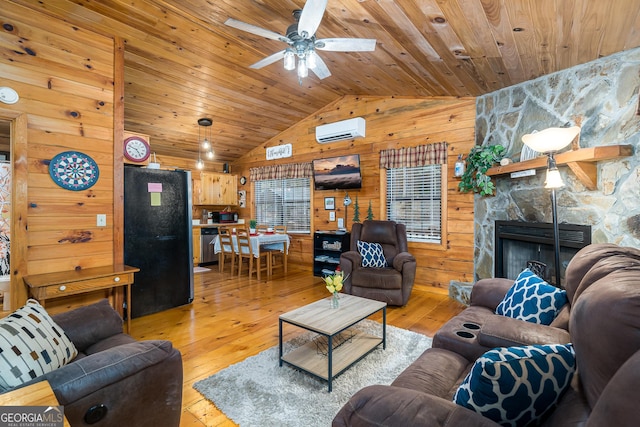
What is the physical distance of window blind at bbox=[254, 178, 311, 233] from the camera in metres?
6.18

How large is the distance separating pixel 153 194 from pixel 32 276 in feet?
4.42

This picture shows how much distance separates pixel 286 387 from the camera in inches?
80.6

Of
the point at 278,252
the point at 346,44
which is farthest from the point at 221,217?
the point at 346,44

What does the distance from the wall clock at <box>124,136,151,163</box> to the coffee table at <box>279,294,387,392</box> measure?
2657 millimetres

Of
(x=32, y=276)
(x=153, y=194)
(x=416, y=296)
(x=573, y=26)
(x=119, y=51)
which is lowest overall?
(x=416, y=296)

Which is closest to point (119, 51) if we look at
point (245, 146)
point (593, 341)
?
point (245, 146)

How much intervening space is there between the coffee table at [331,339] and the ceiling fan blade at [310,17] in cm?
217

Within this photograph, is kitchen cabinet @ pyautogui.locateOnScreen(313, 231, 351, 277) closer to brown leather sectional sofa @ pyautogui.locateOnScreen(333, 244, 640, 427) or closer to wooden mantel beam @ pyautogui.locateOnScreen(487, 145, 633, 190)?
wooden mantel beam @ pyautogui.locateOnScreen(487, 145, 633, 190)

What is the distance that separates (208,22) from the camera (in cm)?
318

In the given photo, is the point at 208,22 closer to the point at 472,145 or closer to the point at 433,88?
the point at 433,88

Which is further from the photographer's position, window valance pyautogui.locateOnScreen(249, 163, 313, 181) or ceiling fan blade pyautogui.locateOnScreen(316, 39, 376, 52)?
window valance pyautogui.locateOnScreen(249, 163, 313, 181)

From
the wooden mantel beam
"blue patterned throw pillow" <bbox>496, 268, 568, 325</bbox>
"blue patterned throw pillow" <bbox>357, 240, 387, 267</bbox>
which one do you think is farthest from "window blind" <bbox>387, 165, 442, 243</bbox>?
"blue patterned throw pillow" <bbox>496, 268, 568, 325</bbox>

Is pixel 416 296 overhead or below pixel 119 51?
below

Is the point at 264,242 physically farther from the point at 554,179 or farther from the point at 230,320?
the point at 554,179
